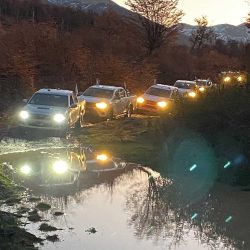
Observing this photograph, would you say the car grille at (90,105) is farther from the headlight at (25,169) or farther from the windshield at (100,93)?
Result: the headlight at (25,169)

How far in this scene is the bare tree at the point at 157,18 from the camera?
6197cm

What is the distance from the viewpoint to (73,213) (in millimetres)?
9844

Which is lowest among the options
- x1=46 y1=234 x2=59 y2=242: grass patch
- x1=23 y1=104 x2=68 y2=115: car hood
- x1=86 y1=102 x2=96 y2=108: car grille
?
x1=86 y1=102 x2=96 y2=108: car grille

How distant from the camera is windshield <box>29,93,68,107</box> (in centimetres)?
1992

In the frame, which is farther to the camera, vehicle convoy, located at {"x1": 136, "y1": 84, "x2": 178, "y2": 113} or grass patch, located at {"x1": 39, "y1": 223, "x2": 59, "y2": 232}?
vehicle convoy, located at {"x1": 136, "y1": 84, "x2": 178, "y2": 113}

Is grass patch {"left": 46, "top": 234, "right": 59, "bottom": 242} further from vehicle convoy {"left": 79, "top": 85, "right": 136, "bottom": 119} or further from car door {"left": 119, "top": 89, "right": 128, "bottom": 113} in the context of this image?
car door {"left": 119, "top": 89, "right": 128, "bottom": 113}

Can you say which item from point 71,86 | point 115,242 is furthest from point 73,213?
point 71,86

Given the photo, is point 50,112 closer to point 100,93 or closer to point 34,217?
point 100,93

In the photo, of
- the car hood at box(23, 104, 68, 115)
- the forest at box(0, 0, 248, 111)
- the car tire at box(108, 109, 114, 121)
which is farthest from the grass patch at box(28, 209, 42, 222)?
the forest at box(0, 0, 248, 111)

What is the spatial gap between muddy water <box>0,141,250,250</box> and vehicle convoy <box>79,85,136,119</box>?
30.6ft

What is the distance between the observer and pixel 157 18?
2498 inches

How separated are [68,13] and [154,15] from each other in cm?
2407

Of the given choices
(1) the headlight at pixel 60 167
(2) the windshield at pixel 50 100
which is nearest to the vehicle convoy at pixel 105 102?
(2) the windshield at pixel 50 100

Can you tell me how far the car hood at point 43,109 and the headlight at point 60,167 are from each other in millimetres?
5265
